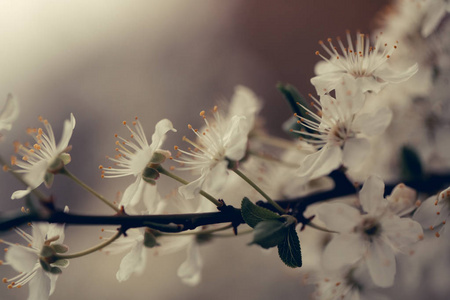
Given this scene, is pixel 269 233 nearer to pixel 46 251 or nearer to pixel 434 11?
pixel 46 251

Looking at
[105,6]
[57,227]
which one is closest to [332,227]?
[57,227]

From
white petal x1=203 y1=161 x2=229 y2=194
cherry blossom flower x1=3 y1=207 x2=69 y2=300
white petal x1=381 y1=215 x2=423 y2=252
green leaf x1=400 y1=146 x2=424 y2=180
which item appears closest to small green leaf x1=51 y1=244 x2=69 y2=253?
cherry blossom flower x1=3 y1=207 x2=69 y2=300

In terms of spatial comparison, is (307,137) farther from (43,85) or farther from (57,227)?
(43,85)

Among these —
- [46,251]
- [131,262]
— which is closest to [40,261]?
[46,251]

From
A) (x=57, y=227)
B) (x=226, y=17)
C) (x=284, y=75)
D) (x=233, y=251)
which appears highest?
(x=226, y=17)

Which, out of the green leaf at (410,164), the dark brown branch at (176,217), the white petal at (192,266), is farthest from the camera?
the green leaf at (410,164)

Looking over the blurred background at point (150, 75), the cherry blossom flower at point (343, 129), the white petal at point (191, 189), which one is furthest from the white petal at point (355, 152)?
the blurred background at point (150, 75)

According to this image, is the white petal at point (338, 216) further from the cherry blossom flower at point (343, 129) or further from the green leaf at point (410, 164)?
the green leaf at point (410, 164)
